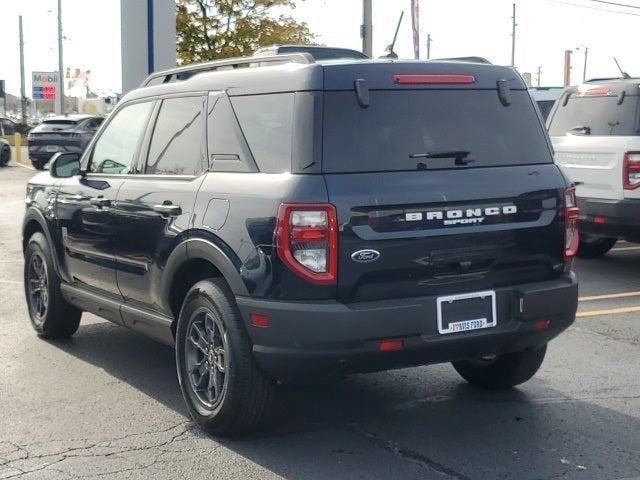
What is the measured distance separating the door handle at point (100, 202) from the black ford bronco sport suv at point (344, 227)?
1.54ft

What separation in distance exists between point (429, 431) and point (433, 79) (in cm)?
192

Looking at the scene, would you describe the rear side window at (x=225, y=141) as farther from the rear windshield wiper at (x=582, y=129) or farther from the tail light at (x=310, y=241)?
the rear windshield wiper at (x=582, y=129)

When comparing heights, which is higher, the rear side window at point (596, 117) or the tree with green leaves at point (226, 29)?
the tree with green leaves at point (226, 29)

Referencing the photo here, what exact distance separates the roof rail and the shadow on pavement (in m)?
2.00

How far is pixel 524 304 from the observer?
5082 mm

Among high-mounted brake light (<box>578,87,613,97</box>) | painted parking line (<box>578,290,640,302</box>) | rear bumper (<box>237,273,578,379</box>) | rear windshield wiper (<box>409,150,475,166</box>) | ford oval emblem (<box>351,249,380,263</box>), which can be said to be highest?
high-mounted brake light (<box>578,87,613,97</box>)

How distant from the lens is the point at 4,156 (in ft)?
101

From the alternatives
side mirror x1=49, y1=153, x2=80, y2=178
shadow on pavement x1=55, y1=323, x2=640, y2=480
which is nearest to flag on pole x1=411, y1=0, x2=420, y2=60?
side mirror x1=49, y1=153, x2=80, y2=178

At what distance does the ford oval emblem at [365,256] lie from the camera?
4.68m

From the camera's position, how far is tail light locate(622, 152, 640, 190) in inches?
391

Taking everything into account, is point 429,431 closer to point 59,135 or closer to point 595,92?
point 595,92

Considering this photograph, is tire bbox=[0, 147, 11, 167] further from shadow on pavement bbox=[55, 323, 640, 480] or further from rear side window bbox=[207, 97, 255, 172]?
rear side window bbox=[207, 97, 255, 172]

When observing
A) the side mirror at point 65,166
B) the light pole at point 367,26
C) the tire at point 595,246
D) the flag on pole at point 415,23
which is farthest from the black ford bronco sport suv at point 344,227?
the flag on pole at point 415,23

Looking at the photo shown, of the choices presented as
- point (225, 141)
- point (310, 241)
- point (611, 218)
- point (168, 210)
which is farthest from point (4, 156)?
point (310, 241)
